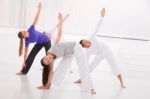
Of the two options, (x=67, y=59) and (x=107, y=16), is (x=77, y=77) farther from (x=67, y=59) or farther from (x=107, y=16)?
(x=107, y=16)

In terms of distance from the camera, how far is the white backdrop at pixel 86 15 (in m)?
11.3

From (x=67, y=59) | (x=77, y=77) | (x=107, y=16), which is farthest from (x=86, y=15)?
(x=67, y=59)

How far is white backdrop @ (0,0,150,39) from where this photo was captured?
1130 centimetres

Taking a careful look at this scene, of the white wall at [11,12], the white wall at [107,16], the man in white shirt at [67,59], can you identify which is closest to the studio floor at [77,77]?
the man in white shirt at [67,59]

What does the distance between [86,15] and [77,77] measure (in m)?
5.04

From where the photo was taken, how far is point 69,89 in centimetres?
568

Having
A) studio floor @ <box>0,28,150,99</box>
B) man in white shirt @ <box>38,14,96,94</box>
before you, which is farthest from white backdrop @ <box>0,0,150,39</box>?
man in white shirt @ <box>38,14,96,94</box>

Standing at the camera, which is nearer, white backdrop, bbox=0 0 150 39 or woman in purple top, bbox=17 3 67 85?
woman in purple top, bbox=17 3 67 85

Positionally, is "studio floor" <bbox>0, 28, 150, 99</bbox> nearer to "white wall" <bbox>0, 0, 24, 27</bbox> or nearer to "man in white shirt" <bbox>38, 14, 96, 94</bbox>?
"man in white shirt" <bbox>38, 14, 96, 94</bbox>

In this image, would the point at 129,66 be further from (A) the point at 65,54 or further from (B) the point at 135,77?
(A) the point at 65,54

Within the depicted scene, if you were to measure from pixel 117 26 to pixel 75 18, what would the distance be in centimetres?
126

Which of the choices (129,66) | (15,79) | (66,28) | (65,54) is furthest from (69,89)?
(66,28)

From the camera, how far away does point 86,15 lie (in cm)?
1162

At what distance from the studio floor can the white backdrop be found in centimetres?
172
